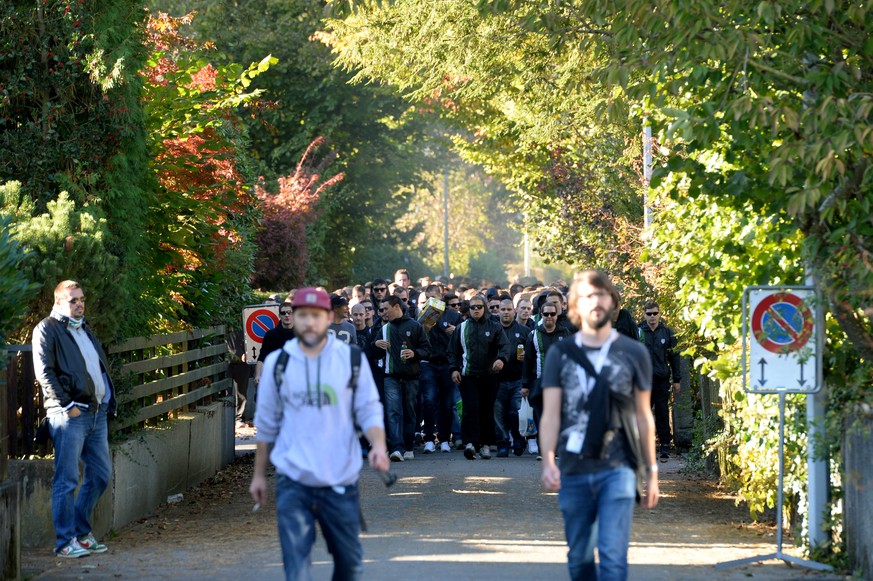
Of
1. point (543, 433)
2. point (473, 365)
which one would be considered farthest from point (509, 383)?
point (543, 433)

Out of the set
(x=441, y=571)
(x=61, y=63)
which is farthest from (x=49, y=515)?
(x=61, y=63)

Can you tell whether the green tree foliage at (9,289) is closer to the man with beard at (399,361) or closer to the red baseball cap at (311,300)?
the red baseball cap at (311,300)

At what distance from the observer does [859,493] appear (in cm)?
875

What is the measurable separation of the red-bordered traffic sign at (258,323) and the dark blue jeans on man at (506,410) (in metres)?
2.90

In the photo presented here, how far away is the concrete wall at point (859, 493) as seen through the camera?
8578 millimetres

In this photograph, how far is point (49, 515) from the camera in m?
10.3

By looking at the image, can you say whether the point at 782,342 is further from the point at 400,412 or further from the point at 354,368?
the point at 400,412

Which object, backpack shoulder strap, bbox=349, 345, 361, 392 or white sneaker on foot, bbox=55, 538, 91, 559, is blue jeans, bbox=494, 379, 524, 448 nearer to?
white sneaker on foot, bbox=55, 538, 91, 559

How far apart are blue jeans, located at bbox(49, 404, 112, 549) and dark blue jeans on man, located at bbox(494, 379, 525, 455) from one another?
7.41 metres

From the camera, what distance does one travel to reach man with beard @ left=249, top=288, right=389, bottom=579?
661 centimetres

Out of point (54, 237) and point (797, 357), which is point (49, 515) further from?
point (797, 357)

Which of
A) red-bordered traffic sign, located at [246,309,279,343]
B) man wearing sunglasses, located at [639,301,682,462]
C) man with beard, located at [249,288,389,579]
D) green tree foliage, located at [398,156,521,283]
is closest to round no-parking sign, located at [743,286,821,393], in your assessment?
man with beard, located at [249,288,389,579]

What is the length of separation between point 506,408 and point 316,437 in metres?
10.6

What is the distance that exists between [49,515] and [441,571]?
312 cm
